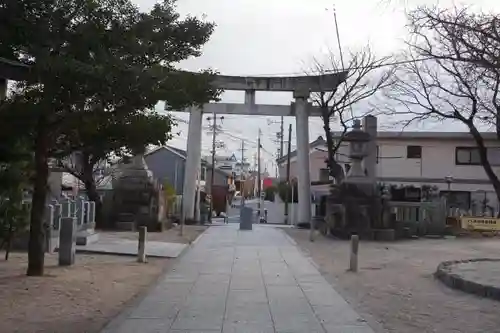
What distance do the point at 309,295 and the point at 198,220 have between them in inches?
1121

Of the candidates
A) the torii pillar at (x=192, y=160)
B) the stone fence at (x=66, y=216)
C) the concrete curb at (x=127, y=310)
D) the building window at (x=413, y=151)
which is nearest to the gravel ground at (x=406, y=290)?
the concrete curb at (x=127, y=310)

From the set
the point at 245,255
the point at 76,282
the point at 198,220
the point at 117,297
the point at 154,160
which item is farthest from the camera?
the point at 154,160

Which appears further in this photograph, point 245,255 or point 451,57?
point 245,255

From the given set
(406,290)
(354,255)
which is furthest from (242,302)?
(354,255)

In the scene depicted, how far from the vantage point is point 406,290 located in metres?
A: 13.1

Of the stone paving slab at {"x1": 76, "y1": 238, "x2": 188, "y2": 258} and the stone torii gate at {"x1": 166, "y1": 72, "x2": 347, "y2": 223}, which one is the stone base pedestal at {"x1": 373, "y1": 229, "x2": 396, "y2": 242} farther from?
the stone torii gate at {"x1": 166, "y1": 72, "x2": 347, "y2": 223}

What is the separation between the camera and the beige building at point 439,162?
1975 inches

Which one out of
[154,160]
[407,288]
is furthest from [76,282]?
[154,160]

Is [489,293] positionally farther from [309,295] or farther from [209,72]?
[209,72]

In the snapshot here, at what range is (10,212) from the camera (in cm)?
1510

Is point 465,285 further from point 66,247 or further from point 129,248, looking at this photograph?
point 129,248

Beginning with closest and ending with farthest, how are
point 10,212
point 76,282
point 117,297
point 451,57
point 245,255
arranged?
1. point 451,57
2. point 117,297
3. point 76,282
4. point 10,212
5. point 245,255

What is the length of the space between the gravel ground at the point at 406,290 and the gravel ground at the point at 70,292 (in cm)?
369

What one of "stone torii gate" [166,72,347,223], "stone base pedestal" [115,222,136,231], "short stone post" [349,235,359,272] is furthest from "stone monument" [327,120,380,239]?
"short stone post" [349,235,359,272]
